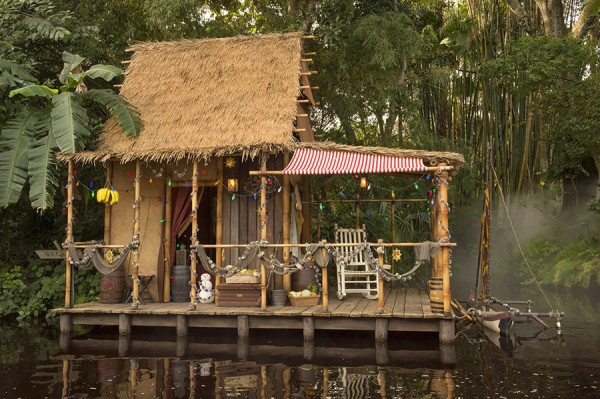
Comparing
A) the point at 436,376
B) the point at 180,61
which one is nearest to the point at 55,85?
the point at 180,61

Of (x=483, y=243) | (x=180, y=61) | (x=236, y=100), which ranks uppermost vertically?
(x=180, y=61)

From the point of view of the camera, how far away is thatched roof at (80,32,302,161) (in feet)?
33.9

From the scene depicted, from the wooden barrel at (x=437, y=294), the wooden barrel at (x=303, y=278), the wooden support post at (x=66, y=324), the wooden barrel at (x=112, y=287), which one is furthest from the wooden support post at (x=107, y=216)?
the wooden barrel at (x=437, y=294)

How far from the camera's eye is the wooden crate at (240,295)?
399 inches

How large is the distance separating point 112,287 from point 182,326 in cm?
175

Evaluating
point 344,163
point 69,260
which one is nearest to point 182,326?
point 69,260

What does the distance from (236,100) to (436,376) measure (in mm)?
6147

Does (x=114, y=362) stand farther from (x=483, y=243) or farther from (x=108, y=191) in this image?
(x=483, y=243)

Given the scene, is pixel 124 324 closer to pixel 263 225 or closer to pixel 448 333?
pixel 263 225

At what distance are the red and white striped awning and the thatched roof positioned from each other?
14.7 inches

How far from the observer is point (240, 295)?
33.4ft

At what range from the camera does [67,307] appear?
1040 centimetres

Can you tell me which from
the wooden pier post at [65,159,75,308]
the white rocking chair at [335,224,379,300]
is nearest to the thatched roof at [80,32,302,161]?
the wooden pier post at [65,159,75,308]

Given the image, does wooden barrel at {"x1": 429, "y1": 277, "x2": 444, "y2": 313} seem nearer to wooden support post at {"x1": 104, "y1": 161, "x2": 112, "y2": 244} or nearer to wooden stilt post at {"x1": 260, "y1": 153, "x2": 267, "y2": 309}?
wooden stilt post at {"x1": 260, "y1": 153, "x2": 267, "y2": 309}
